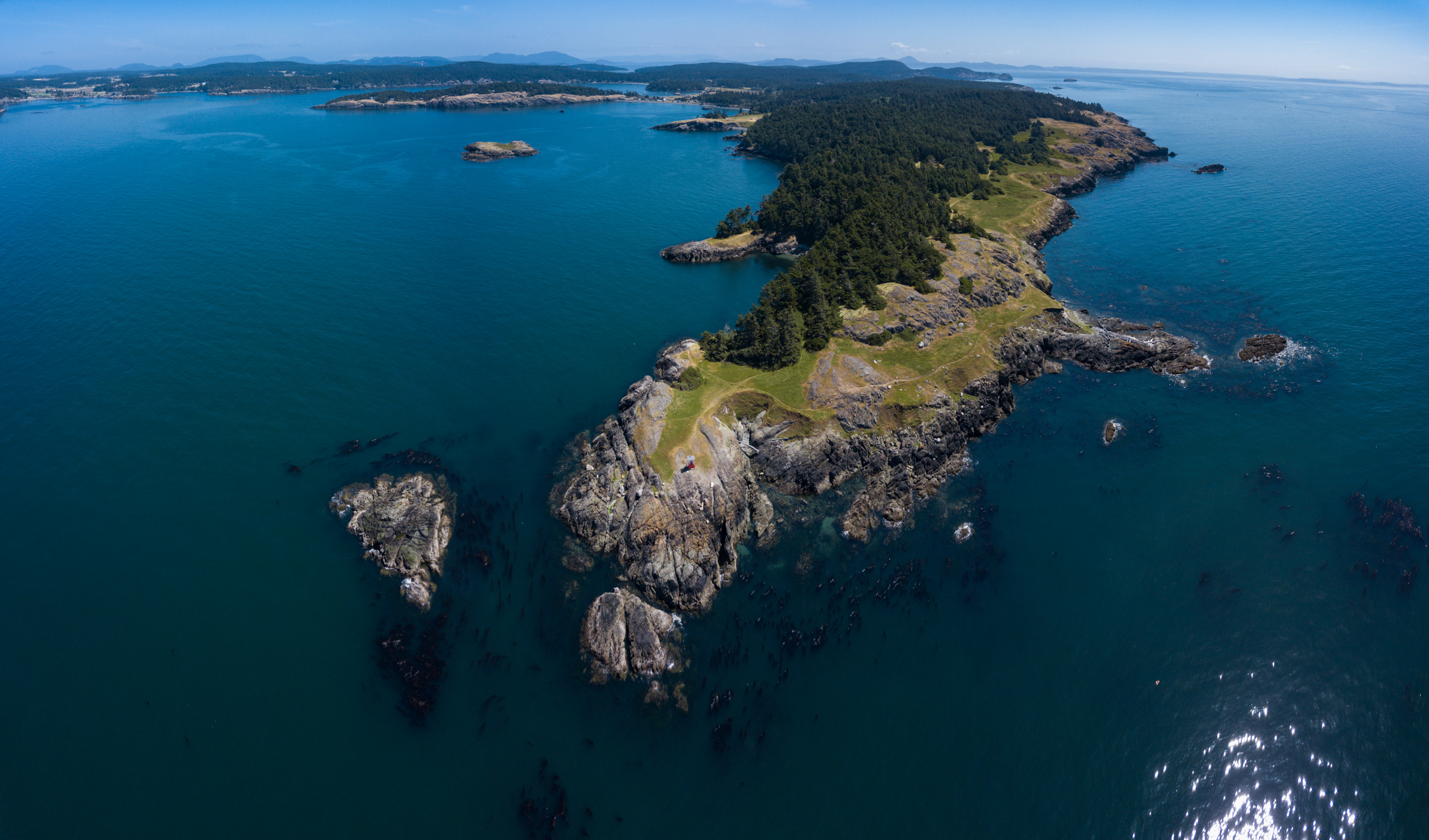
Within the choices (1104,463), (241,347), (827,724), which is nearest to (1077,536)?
(1104,463)

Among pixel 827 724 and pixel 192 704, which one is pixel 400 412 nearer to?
pixel 192 704

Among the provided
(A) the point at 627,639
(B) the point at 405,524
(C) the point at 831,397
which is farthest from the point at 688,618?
(C) the point at 831,397

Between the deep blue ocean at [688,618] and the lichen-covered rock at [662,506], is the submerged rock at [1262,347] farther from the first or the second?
the lichen-covered rock at [662,506]

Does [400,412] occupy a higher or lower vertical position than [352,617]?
higher

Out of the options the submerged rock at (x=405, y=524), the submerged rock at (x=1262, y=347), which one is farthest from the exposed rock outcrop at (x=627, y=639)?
the submerged rock at (x=1262, y=347)

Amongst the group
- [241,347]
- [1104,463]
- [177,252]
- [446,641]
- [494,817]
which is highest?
[177,252]

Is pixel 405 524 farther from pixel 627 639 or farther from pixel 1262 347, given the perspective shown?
pixel 1262 347
